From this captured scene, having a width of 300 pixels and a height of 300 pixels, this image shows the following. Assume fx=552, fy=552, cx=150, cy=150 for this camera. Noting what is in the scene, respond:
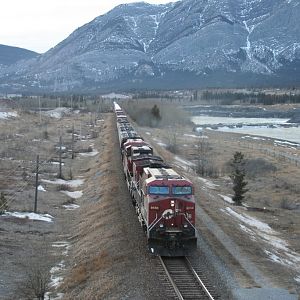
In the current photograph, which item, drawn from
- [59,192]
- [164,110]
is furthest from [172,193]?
[164,110]

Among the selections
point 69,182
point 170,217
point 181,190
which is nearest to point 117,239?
point 170,217

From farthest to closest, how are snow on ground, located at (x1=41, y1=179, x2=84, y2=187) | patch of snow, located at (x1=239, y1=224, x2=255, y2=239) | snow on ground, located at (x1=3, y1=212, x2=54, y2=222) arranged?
snow on ground, located at (x1=41, y1=179, x2=84, y2=187) < snow on ground, located at (x1=3, y1=212, x2=54, y2=222) < patch of snow, located at (x1=239, y1=224, x2=255, y2=239)

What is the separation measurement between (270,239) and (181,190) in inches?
421

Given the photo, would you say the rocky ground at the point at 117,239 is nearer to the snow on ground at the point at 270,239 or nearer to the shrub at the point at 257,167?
the snow on ground at the point at 270,239

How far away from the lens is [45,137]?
100 meters

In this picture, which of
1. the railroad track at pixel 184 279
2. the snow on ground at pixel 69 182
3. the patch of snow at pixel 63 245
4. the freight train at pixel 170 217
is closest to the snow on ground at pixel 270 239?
the freight train at pixel 170 217

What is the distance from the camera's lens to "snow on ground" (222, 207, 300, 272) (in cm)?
2872

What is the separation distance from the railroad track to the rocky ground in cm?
58

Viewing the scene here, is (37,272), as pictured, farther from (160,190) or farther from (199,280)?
(199,280)

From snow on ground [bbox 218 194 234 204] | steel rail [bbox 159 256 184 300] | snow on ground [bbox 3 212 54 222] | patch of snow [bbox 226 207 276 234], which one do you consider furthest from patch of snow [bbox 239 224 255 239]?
snow on ground [bbox 218 194 234 204]

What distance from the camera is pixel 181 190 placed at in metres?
26.4

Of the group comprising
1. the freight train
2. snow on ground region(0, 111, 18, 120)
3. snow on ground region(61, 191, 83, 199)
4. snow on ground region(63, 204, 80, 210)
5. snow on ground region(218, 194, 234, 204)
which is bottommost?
snow on ground region(0, 111, 18, 120)

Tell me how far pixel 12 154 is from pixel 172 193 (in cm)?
4959

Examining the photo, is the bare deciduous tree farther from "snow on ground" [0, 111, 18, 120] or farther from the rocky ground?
"snow on ground" [0, 111, 18, 120]
